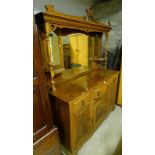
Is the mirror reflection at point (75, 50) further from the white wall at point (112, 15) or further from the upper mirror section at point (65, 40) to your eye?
the white wall at point (112, 15)

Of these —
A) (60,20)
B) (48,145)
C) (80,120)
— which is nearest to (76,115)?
(80,120)

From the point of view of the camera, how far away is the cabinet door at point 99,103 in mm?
1542

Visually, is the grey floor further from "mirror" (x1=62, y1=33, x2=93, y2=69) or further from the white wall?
the white wall

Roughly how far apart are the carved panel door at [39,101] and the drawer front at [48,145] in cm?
6

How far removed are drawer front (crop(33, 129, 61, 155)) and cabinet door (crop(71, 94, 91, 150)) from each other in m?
0.19

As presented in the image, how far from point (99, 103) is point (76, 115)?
529mm

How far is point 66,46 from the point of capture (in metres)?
1.67

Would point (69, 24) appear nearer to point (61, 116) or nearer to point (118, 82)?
point (61, 116)

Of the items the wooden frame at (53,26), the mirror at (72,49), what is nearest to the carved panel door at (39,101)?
the wooden frame at (53,26)
